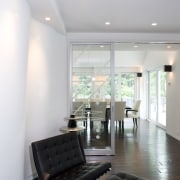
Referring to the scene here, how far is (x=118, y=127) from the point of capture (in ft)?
28.5

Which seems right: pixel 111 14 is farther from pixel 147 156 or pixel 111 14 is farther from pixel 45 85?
pixel 147 156

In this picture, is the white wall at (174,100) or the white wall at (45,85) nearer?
the white wall at (45,85)

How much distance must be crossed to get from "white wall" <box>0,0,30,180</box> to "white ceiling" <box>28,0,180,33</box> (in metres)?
0.52

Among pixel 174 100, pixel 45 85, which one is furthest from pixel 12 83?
pixel 174 100

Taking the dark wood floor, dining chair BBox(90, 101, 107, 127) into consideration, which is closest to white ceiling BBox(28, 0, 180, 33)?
dining chair BBox(90, 101, 107, 127)

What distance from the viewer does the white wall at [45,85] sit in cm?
389

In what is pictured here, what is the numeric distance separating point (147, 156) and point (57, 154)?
262cm

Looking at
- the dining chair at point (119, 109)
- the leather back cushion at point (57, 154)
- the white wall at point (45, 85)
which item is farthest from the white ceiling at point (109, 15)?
the dining chair at point (119, 109)

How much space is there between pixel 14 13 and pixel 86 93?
10.3ft

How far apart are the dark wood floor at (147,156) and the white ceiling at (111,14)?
9.00 feet

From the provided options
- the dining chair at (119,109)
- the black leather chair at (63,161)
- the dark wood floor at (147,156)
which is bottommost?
the dark wood floor at (147,156)

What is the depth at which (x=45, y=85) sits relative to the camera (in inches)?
174

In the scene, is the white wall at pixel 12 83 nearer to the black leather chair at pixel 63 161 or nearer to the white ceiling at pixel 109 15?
the black leather chair at pixel 63 161

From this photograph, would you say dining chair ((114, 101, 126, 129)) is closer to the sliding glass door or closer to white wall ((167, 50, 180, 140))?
white wall ((167, 50, 180, 140))
